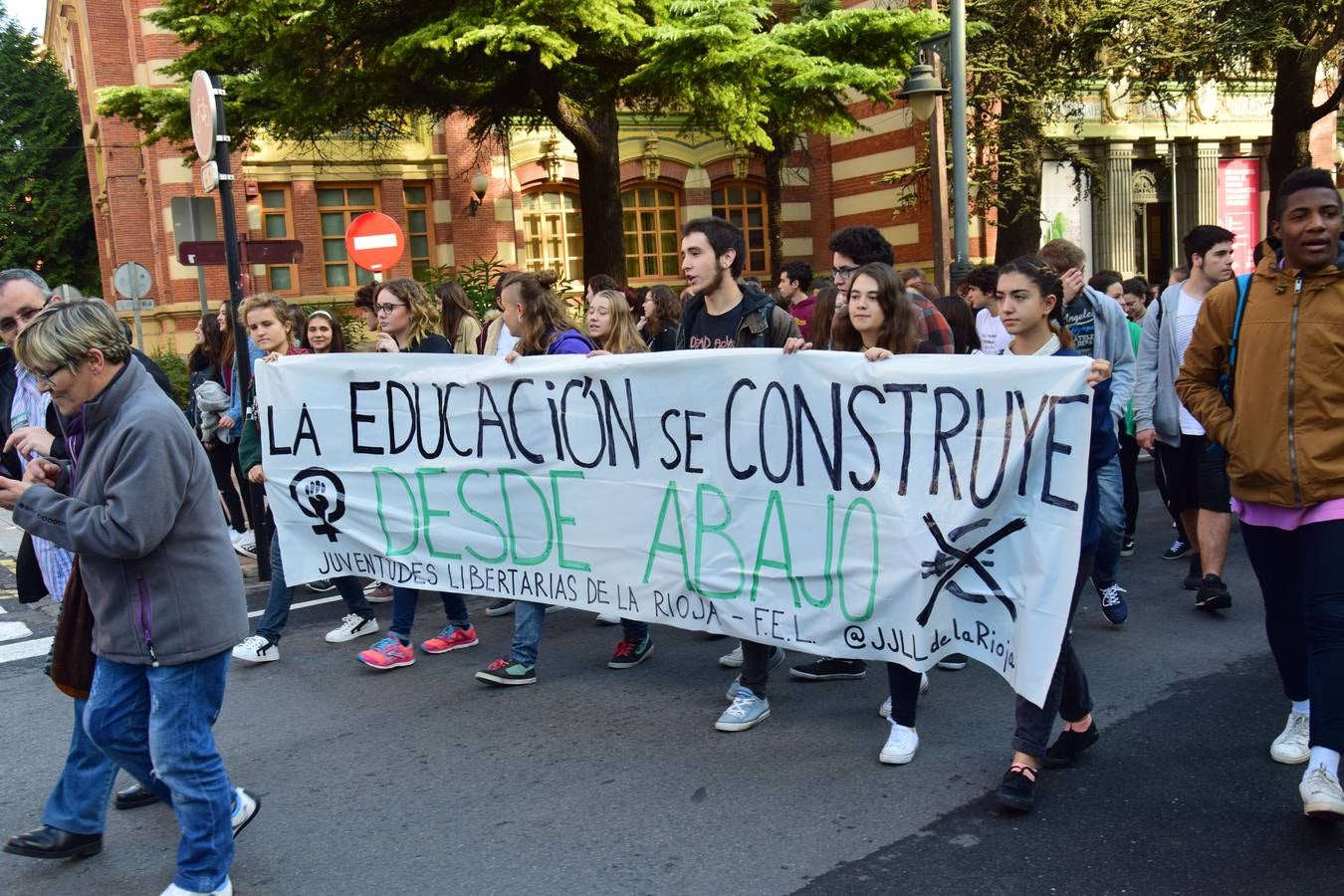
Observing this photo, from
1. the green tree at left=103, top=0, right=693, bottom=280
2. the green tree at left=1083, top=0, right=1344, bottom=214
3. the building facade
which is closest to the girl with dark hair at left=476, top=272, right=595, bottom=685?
the green tree at left=103, top=0, right=693, bottom=280

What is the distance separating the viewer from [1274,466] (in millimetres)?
3711

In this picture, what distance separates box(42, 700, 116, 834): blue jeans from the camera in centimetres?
378

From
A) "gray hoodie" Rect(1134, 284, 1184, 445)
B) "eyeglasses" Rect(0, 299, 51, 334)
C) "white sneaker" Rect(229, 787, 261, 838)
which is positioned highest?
"eyeglasses" Rect(0, 299, 51, 334)

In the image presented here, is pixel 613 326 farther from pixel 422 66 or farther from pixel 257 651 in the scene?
pixel 422 66

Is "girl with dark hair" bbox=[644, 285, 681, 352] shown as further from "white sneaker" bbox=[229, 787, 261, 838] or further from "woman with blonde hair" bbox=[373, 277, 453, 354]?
"white sneaker" bbox=[229, 787, 261, 838]

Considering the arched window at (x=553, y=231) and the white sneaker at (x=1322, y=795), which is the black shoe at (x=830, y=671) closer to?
the white sneaker at (x=1322, y=795)

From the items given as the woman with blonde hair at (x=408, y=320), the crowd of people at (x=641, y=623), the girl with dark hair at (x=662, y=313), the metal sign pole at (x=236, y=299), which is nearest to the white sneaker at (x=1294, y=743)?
the crowd of people at (x=641, y=623)

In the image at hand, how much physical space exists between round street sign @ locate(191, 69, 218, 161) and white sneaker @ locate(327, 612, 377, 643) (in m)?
3.37

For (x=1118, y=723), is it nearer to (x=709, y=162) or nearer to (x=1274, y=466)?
(x=1274, y=466)

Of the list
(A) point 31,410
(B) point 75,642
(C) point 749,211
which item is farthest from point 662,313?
(C) point 749,211

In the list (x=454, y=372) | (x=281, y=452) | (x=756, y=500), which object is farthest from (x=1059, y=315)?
(x=281, y=452)

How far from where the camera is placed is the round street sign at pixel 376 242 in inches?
561

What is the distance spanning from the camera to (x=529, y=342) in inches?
229

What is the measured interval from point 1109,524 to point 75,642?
14.3 feet
